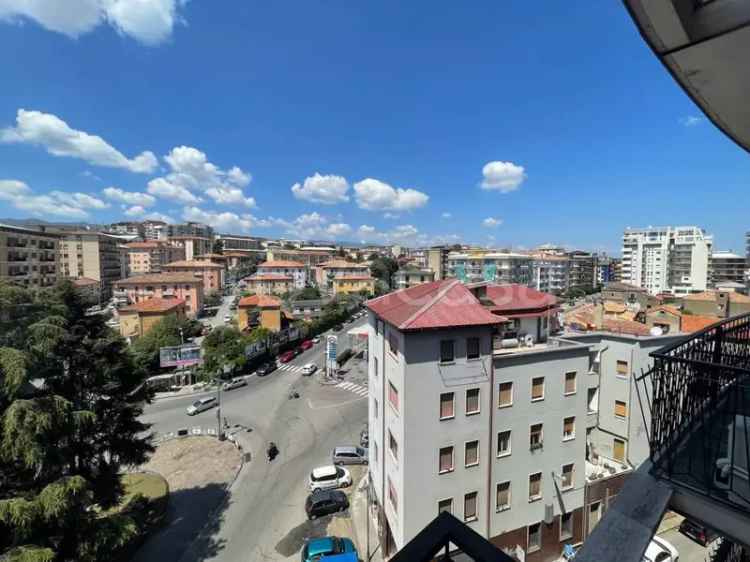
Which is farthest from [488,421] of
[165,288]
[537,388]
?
[165,288]

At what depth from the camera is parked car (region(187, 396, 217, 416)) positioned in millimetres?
24562

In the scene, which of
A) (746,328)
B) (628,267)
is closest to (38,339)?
(746,328)

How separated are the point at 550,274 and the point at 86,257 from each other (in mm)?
93612

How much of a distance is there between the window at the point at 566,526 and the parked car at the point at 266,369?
84.0 ft

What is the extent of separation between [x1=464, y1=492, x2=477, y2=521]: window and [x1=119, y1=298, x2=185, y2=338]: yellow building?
37.0 metres

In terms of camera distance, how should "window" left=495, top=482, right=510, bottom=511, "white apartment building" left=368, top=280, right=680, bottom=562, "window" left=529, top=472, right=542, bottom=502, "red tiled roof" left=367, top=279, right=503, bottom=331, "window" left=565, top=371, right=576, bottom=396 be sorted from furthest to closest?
"window" left=565, top=371, right=576, bottom=396, "window" left=529, top=472, right=542, bottom=502, "window" left=495, top=482, right=510, bottom=511, "white apartment building" left=368, top=280, right=680, bottom=562, "red tiled roof" left=367, top=279, right=503, bottom=331

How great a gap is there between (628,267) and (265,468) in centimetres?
9315

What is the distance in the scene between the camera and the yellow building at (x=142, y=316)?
37.9 meters

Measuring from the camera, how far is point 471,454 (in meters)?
11.2

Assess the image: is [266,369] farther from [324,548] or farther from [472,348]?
[472,348]

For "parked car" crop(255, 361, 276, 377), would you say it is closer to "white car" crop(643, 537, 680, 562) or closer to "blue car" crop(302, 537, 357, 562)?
"blue car" crop(302, 537, 357, 562)

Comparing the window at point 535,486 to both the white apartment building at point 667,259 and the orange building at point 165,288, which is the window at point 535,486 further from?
the white apartment building at point 667,259

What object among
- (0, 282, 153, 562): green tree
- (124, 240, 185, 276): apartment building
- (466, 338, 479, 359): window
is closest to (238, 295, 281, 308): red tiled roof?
(0, 282, 153, 562): green tree

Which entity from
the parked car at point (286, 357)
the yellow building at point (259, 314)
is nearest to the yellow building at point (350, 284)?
the yellow building at point (259, 314)
